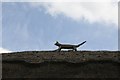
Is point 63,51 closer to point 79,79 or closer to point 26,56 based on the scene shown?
point 26,56

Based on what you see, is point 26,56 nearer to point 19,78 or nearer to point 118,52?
point 19,78

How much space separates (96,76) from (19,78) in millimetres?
3287

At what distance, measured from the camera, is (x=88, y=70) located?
16938 mm

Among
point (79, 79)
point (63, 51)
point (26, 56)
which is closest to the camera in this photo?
point (79, 79)

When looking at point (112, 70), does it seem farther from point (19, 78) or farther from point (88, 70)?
point (19, 78)

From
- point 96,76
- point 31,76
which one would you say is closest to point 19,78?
point 31,76

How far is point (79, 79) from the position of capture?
54.6 ft

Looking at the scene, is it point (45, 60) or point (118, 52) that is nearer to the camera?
point (45, 60)

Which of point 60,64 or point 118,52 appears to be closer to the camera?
point 60,64

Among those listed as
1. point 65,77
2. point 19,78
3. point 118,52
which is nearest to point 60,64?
point 65,77

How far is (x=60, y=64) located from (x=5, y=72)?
7.99 ft

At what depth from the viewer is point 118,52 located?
1905cm

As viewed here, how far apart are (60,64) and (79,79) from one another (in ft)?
3.73

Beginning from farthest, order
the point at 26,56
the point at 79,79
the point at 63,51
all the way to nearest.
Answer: the point at 63,51 < the point at 26,56 < the point at 79,79
